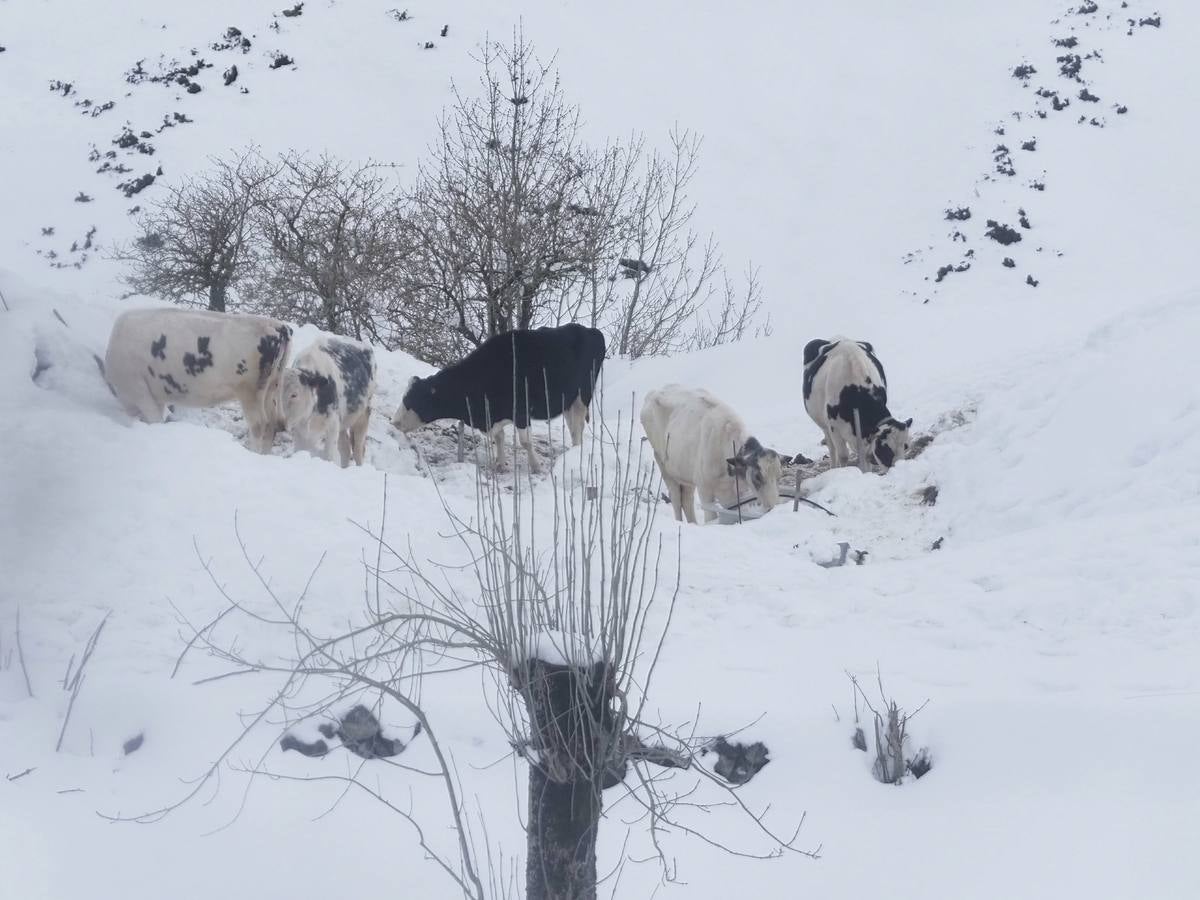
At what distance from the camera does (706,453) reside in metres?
11.5

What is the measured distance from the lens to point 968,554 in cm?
868

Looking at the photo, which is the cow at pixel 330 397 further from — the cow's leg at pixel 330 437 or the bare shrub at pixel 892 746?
the bare shrub at pixel 892 746

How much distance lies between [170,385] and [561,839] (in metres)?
8.03

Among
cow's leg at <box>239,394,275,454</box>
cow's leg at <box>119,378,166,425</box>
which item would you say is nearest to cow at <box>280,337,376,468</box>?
cow's leg at <box>239,394,275,454</box>

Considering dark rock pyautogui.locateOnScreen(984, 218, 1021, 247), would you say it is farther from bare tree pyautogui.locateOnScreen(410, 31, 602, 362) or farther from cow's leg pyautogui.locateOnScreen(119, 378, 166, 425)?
cow's leg pyautogui.locateOnScreen(119, 378, 166, 425)

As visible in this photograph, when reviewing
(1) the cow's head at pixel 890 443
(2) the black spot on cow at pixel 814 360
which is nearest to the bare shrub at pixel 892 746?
(1) the cow's head at pixel 890 443

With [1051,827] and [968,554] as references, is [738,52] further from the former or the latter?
[1051,827]

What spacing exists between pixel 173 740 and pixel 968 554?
225 inches

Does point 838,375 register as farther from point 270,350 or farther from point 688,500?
point 270,350

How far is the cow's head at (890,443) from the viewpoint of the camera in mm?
13109

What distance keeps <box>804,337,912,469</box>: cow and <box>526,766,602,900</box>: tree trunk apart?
9604 millimetres

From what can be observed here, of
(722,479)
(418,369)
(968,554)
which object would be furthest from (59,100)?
(968,554)

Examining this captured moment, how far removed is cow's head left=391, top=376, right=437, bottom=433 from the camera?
13.7 meters

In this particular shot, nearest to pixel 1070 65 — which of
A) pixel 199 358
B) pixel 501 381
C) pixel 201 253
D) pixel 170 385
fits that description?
pixel 201 253
